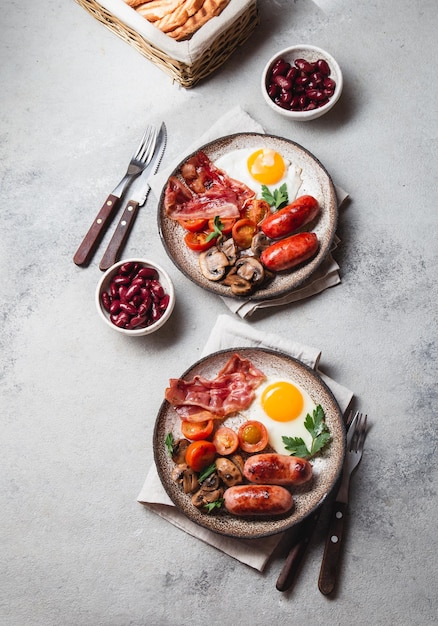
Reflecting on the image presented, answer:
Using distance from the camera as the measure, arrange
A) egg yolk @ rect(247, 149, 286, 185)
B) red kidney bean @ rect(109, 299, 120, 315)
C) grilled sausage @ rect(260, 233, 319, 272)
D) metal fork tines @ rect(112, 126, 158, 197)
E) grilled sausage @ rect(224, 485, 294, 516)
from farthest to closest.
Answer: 1. metal fork tines @ rect(112, 126, 158, 197)
2. egg yolk @ rect(247, 149, 286, 185)
3. red kidney bean @ rect(109, 299, 120, 315)
4. grilled sausage @ rect(260, 233, 319, 272)
5. grilled sausage @ rect(224, 485, 294, 516)

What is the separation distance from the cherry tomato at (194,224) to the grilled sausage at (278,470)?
146 centimetres

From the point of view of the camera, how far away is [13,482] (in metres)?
4.32

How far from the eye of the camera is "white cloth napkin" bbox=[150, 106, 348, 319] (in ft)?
14.1

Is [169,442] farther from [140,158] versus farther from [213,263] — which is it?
[140,158]

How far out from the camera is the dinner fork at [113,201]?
177 inches

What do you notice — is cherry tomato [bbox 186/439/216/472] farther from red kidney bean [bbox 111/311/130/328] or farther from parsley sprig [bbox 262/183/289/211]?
parsley sprig [bbox 262/183/289/211]

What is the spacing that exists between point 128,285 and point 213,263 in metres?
0.55

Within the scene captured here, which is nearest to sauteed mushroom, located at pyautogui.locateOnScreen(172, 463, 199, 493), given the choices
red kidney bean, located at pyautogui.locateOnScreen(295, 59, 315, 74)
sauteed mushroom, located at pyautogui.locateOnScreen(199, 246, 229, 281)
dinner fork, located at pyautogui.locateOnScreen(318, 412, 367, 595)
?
dinner fork, located at pyautogui.locateOnScreen(318, 412, 367, 595)

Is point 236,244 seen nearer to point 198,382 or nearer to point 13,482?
point 198,382

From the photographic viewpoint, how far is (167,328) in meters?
4.40

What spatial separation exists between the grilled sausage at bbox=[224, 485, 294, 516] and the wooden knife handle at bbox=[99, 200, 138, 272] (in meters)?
1.66

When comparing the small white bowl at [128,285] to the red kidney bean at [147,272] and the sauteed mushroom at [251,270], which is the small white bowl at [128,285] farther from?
the sauteed mushroom at [251,270]

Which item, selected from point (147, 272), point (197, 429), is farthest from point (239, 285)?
point (197, 429)

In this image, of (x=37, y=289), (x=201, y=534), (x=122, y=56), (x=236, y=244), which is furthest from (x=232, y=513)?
(x=122, y=56)
